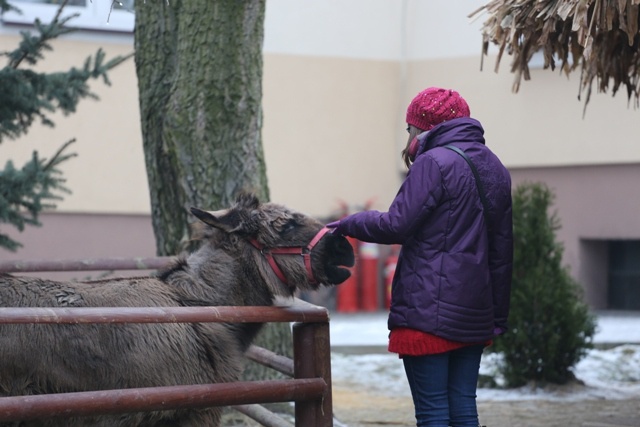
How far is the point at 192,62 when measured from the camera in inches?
261

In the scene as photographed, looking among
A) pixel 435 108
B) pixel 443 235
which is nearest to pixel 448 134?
pixel 435 108

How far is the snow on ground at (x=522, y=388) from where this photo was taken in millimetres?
8414

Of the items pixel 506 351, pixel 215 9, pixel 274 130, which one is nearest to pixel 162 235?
pixel 215 9

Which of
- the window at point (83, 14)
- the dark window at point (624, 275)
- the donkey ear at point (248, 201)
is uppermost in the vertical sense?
the window at point (83, 14)

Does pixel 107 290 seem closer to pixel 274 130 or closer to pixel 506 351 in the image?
pixel 506 351

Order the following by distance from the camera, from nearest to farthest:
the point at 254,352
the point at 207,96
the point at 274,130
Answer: the point at 254,352
the point at 207,96
the point at 274,130

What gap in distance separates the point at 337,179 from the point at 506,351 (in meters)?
5.19

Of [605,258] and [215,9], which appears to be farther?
[605,258]

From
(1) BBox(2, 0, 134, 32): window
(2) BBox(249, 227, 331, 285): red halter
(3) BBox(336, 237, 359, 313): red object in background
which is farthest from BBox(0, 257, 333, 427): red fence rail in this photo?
(3) BBox(336, 237, 359, 313): red object in background

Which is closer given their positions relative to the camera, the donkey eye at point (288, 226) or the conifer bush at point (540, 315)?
the donkey eye at point (288, 226)

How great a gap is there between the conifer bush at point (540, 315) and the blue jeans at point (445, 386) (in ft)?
13.8

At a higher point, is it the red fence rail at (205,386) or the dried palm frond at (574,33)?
the dried palm frond at (574,33)

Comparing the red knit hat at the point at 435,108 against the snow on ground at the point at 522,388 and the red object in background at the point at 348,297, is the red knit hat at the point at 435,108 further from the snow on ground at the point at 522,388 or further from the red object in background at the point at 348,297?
the red object in background at the point at 348,297

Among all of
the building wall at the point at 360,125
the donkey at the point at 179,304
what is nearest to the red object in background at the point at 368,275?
the building wall at the point at 360,125
